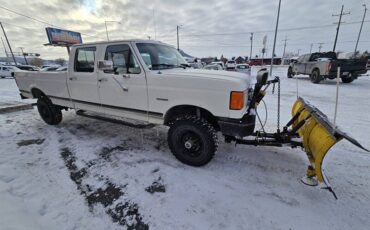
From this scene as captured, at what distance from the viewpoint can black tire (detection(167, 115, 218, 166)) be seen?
3.22 metres

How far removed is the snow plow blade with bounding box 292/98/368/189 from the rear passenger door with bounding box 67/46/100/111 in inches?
160

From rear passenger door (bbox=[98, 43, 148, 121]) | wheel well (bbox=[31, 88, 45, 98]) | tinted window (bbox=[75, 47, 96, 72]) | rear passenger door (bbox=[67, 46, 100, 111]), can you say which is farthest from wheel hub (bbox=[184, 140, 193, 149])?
wheel well (bbox=[31, 88, 45, 98])

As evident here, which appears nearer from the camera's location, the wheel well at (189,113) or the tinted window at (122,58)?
the wheel well at (189,113)

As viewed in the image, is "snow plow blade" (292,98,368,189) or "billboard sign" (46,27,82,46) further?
"billboard sign" (46,27,82,46)

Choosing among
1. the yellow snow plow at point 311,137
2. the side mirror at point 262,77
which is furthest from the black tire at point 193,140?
the side mirror at point 262,77

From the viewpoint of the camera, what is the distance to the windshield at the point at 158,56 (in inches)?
145

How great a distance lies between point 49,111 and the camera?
5.66m

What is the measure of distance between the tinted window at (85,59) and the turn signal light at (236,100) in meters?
3.15

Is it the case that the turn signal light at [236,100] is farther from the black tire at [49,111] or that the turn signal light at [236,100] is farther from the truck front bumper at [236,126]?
the black tire at [49,111]

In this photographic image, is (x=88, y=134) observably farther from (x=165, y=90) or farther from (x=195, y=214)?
(x=195, y=214)

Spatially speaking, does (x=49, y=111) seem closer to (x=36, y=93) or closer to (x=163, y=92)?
(x=36, y=93)

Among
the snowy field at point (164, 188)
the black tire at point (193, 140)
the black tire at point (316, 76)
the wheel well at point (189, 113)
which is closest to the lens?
the snowy field at point (164, 188)

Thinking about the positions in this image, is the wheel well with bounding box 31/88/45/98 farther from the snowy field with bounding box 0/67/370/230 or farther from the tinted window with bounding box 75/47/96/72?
the tinted window with bounding box 75/47/96/72

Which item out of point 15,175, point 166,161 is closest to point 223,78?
point 166,161
